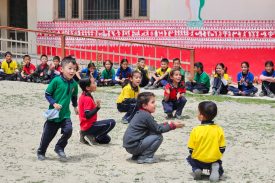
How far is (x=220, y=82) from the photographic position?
14531mm

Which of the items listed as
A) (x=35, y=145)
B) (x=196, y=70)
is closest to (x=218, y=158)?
(x=35, y=145)

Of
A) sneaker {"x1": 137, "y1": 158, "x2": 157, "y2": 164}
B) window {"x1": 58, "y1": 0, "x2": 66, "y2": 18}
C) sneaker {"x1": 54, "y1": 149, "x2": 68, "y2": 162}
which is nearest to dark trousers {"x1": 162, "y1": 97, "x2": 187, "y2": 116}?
sneaker {"x1": 137, "y1": 158, "x2": 157, "y2": 164}

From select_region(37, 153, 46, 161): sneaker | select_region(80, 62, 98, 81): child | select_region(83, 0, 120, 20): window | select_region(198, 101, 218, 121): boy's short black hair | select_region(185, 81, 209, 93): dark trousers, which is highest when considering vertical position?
select_region(83, 0, 120, 20): window

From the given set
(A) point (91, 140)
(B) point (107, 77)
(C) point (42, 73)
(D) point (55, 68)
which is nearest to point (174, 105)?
(A) point (91, 140)

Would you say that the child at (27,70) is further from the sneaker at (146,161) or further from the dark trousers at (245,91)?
the sneaker at (146,161)

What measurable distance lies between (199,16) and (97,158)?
10672 millimetres

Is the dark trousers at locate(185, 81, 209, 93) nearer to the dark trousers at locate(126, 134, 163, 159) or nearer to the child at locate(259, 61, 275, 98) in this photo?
the child at locate(259, 61, 275, 98)

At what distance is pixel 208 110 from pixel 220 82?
7983 millimetres

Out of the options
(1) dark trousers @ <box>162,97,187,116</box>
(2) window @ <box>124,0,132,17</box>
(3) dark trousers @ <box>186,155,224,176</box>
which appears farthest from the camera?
(2) window @ <box>124,0,132,17</box>

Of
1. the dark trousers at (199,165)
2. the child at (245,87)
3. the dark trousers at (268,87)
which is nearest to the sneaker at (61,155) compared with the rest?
the dark trousers at (199,165)

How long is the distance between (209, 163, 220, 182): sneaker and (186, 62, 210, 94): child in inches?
321

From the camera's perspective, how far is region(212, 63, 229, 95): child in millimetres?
14477

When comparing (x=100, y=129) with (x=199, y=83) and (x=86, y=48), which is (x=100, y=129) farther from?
(x=86, y=48)

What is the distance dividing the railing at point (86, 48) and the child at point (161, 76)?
1248mm
